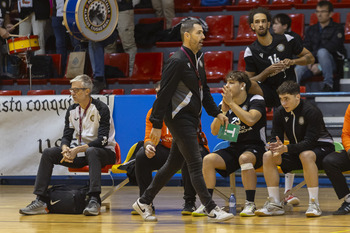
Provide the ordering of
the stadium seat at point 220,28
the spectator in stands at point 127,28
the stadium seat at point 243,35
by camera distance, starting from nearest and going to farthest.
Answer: the stadium seat at point 243,35 → the spectator in stands at point 127,28 → the stadium seat at point 220,28

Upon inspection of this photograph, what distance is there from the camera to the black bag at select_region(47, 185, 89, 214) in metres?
6.29

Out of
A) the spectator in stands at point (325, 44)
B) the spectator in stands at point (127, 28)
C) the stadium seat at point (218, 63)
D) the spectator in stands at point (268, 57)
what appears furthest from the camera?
the spectator in stands at point (127, 28)

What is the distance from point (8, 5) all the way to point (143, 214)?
7079 mm

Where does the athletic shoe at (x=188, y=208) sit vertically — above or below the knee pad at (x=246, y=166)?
below

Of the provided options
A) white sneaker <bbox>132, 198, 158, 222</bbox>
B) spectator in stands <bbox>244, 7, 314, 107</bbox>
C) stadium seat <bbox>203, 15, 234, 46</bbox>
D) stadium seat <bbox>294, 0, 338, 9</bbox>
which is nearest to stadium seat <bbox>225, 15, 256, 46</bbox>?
stadium seat <bbox>203, 15, 234, 46</bbox>

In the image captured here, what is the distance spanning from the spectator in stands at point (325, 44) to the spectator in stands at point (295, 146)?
322 centimetres

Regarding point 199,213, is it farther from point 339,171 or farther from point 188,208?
point 339,171

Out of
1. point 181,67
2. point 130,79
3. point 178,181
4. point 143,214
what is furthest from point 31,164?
point 181,67

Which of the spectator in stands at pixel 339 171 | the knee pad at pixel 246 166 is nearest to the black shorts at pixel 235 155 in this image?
the knee pad at pixel 246 166

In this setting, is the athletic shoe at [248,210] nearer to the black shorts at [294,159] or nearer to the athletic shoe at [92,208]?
the black shorts at [294,159]

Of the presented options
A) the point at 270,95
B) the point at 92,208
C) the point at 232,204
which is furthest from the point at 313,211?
the point at 92,208

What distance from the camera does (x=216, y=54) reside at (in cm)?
1038

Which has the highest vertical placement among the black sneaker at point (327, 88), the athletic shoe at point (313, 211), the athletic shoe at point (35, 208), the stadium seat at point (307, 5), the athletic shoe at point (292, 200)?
the stadium seat at point (307, 5)

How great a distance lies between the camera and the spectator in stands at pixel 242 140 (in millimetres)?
5980
